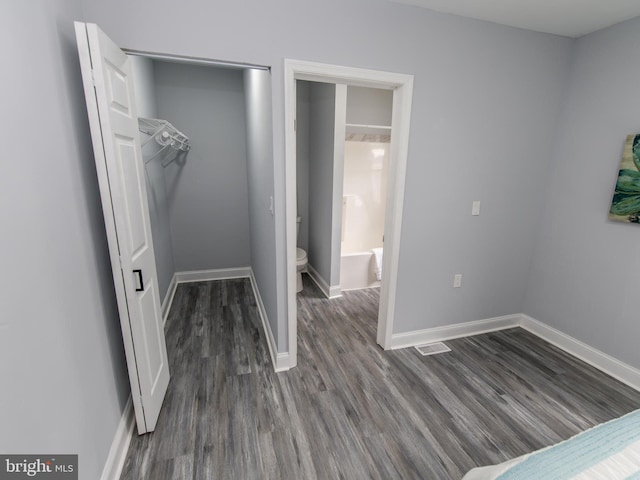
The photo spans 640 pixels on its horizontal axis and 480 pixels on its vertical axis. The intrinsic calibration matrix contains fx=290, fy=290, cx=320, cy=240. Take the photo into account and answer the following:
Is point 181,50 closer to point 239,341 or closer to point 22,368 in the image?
point 22,368

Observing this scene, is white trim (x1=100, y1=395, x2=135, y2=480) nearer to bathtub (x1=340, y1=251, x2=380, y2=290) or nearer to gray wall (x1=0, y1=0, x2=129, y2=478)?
gray wall (x1=0, y1=0, x2=129, y2=478)

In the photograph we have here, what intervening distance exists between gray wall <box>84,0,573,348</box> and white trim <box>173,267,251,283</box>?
2.13 metres

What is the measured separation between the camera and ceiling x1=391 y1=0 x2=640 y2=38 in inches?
71.7

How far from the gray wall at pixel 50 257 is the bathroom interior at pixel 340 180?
2260 millimetres

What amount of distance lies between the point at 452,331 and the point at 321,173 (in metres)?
2.26

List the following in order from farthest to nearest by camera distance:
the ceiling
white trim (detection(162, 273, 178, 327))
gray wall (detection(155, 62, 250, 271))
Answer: gray wall (detection(155, 62, 250, 271))
white trim (detection(162, 273, 178, 327))
the ceiling

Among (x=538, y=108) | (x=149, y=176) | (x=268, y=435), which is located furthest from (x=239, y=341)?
(x=538, y=108)

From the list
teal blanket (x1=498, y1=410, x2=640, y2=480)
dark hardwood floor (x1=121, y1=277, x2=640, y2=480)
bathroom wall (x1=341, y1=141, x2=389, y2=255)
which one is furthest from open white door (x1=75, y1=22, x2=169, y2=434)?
bathroom wall (x1=341, y1=141, x2=389, y2=255)

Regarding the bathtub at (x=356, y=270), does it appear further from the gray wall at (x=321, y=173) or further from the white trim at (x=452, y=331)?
the white trim at (x=452, y=331)

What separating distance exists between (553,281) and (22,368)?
137 inches

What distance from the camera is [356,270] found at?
370cm

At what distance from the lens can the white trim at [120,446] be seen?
4.54ft

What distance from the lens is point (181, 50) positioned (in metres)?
1.59

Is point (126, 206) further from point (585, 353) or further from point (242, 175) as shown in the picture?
point (585, 353)
